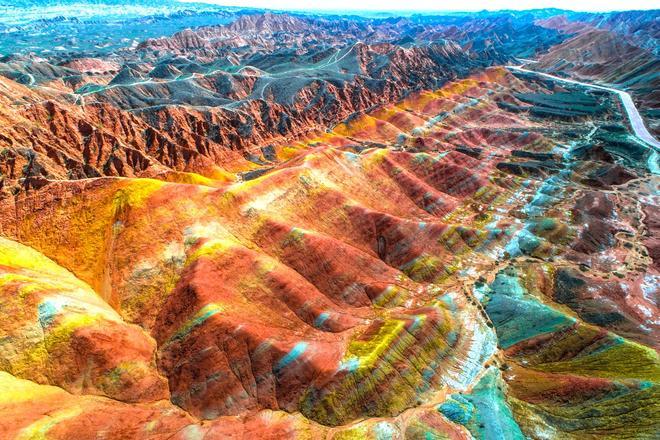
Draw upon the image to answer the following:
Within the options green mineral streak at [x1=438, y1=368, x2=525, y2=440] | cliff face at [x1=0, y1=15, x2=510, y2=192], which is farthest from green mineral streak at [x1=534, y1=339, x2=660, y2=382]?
cliff face at [x1=0, y1=15, x2=510, y2=192]

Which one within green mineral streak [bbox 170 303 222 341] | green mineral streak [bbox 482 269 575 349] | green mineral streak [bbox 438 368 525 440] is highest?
green mineral streak [bbox 170 303 222 341]

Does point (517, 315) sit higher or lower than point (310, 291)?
lower

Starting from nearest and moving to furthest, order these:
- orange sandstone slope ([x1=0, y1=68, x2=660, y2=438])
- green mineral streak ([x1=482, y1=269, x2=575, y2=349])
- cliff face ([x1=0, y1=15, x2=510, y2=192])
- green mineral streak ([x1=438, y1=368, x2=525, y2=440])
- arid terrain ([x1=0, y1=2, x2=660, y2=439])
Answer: green mineral streak ([x1=438, y1=368, x2=525, y2=440])
orange sandstone slope ([x1=0, y1=68, x2=660, y2=438])
arid terrain ([x1=0, y1=2, x2=660, y2=439])
green mineral streak ([x1=482, y1=269, x2=575, y2=349])
cliff face ([x1=0, y1=15, x2=510, y2=192])

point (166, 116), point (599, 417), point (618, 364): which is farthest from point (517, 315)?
point (166, 116)

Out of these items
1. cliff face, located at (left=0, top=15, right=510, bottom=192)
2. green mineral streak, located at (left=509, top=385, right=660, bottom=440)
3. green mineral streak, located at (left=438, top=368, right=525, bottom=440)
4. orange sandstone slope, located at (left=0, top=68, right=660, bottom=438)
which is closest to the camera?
green mineral streak, located at (left=509, top=385, right=660, bottom=440)

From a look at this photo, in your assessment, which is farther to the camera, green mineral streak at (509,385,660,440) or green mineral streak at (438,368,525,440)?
green mineral streak at (438,368,525,440)

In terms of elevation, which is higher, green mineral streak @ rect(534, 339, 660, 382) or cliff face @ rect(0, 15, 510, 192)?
cliff face @ rect(0, 15, 510, 192)

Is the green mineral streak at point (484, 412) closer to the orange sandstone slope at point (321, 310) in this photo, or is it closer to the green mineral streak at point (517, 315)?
the orange sandstone slope at point (321, 310)

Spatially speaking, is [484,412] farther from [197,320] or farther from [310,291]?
[197,320]

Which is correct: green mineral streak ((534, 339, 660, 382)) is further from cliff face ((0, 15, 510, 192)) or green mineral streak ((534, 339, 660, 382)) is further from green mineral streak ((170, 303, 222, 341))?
cliff face ((0, 15, 510, 192))
